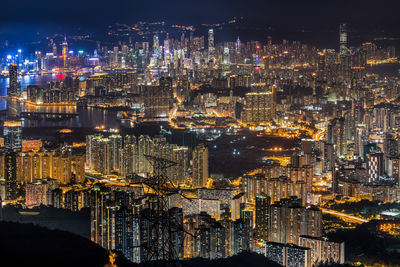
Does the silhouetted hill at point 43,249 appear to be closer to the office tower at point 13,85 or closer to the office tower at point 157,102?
the office tower at point 157,102

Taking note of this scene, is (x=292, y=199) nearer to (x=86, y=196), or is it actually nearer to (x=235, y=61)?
(x=86, y=196)

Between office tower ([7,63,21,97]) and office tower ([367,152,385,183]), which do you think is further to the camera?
office tower ([7,63,21,97])

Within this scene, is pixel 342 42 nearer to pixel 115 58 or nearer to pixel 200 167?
pixel 115 58

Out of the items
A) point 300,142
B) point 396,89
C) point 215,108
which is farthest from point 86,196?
point 396,89

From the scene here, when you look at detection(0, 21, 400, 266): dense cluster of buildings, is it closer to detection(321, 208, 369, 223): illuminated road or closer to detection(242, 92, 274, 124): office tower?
detection(242, 92, 274, 124): office tower

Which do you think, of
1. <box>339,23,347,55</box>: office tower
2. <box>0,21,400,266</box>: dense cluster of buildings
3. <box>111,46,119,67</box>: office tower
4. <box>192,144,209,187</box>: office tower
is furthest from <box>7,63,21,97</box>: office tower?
<box>192,144,209,187</box>: office tower

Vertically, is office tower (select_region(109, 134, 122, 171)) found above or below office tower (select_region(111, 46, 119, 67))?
below

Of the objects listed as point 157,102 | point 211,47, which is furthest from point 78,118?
point 211,47
